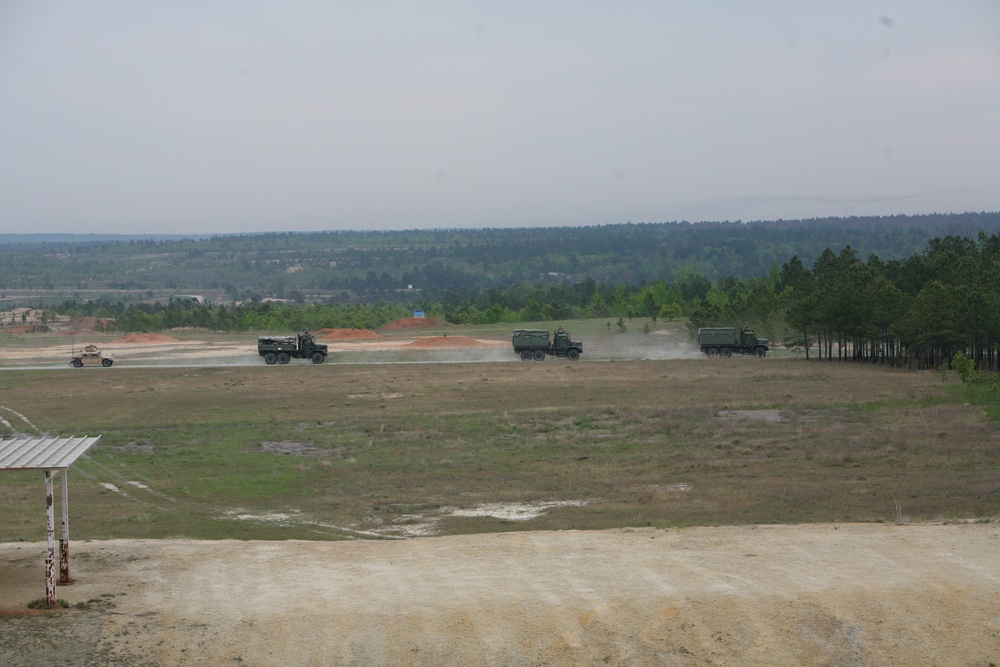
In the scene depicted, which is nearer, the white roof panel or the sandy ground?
the sandy ground

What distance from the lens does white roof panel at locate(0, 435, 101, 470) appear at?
52.8ft

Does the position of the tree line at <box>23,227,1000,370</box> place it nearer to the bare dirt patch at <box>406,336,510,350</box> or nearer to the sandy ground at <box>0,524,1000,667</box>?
the bare dirt patch at <box>406,336,510,350</box>

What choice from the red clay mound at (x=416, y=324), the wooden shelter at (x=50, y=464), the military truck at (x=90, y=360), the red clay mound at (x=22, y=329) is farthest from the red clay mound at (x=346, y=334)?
the wooden shelter at (x=50, y=464)

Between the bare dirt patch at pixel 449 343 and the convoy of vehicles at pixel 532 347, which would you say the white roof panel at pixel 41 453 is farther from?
the bare dirt patch at pixel 449 343

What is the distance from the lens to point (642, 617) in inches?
635

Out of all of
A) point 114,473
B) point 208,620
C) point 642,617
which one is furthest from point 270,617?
point 114,473

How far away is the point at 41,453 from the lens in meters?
17.3

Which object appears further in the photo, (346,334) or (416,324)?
(416,324)

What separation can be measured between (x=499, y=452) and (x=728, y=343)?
40850 mm

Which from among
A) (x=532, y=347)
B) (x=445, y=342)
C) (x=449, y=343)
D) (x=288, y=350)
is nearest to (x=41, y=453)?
(x=288, y=350)

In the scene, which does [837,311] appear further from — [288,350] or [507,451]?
[507,451]

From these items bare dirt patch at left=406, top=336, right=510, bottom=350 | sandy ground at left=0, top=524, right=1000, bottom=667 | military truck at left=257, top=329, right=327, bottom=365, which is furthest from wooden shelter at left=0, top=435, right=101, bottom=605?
bare dirt patch at left=406, top=336, right=510, bottom=350

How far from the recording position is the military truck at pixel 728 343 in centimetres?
7325

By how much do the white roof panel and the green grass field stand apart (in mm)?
5758
